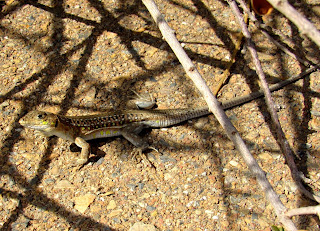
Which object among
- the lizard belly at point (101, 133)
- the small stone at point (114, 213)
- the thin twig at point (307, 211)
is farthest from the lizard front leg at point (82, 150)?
the thin twig at point (307, 211)

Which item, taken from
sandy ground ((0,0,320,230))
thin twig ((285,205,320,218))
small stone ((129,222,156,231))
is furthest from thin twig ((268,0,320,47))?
small stone ((129,222,156,231))

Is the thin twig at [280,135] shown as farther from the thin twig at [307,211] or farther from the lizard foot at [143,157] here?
the lizard foot at [143,157]

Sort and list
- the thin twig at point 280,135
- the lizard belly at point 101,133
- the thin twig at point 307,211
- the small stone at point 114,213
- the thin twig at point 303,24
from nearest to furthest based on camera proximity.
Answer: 1. the thin twig at point 303,24
2. the thin twig at point 307,211
3. the thin twig at point 280,135
4. the small stone at point 114,213
5. the lizard belly at point 101,133

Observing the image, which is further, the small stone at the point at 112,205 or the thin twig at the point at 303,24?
the small stone at the point at 112,205

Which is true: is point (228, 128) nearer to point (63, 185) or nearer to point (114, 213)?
point (114, 213)

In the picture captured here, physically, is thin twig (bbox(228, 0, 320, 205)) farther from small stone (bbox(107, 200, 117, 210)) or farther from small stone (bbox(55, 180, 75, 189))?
small stone (bbox(55, 180, 75, 189))

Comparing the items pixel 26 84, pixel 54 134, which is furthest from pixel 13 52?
pixel 54 134
